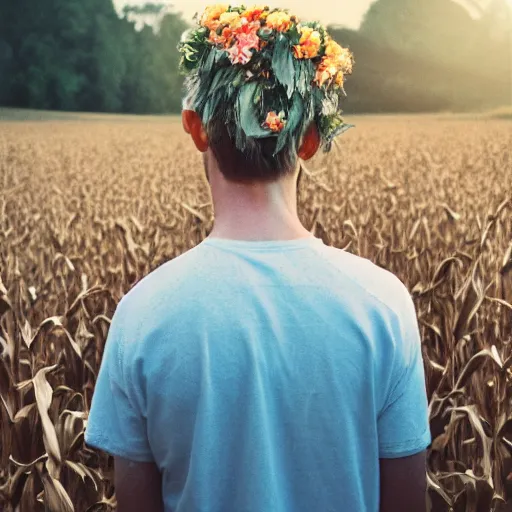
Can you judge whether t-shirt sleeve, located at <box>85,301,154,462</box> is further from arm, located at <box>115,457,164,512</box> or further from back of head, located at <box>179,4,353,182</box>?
back of head, located at <box>179,4,353,182</box>

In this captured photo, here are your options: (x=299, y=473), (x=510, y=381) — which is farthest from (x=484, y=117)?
(x=299, y=473)

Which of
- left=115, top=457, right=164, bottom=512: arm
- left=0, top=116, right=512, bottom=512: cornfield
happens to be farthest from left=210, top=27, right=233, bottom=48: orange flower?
left=0, top=116, right=512, bottom=512: cornfield

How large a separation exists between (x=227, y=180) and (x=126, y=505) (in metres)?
0.46

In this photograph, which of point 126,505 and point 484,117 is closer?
point 126,505

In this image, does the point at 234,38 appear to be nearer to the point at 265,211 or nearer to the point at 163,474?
the point at 265,211

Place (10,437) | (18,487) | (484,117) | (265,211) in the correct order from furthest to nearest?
(484,117) → (10,437) → (18,487) → (265,211)

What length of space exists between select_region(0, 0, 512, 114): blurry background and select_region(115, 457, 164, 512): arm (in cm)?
155

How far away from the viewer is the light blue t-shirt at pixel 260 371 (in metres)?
0.85

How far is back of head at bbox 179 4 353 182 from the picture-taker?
2.99 feet

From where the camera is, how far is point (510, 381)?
2.16 metres

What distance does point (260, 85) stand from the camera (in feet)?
3.12

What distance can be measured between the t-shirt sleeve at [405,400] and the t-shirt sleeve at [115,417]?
307 millimetres

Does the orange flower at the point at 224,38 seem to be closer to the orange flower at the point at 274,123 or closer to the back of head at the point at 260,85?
the back of head at the point at 260,85

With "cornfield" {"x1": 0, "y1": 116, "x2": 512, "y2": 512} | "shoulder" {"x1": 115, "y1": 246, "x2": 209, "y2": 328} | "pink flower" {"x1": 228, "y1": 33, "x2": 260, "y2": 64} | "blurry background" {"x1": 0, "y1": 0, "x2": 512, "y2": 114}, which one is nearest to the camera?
"shoulder" {"x1": 115, "y1": 246, "x2": 209, "y2": 328}
